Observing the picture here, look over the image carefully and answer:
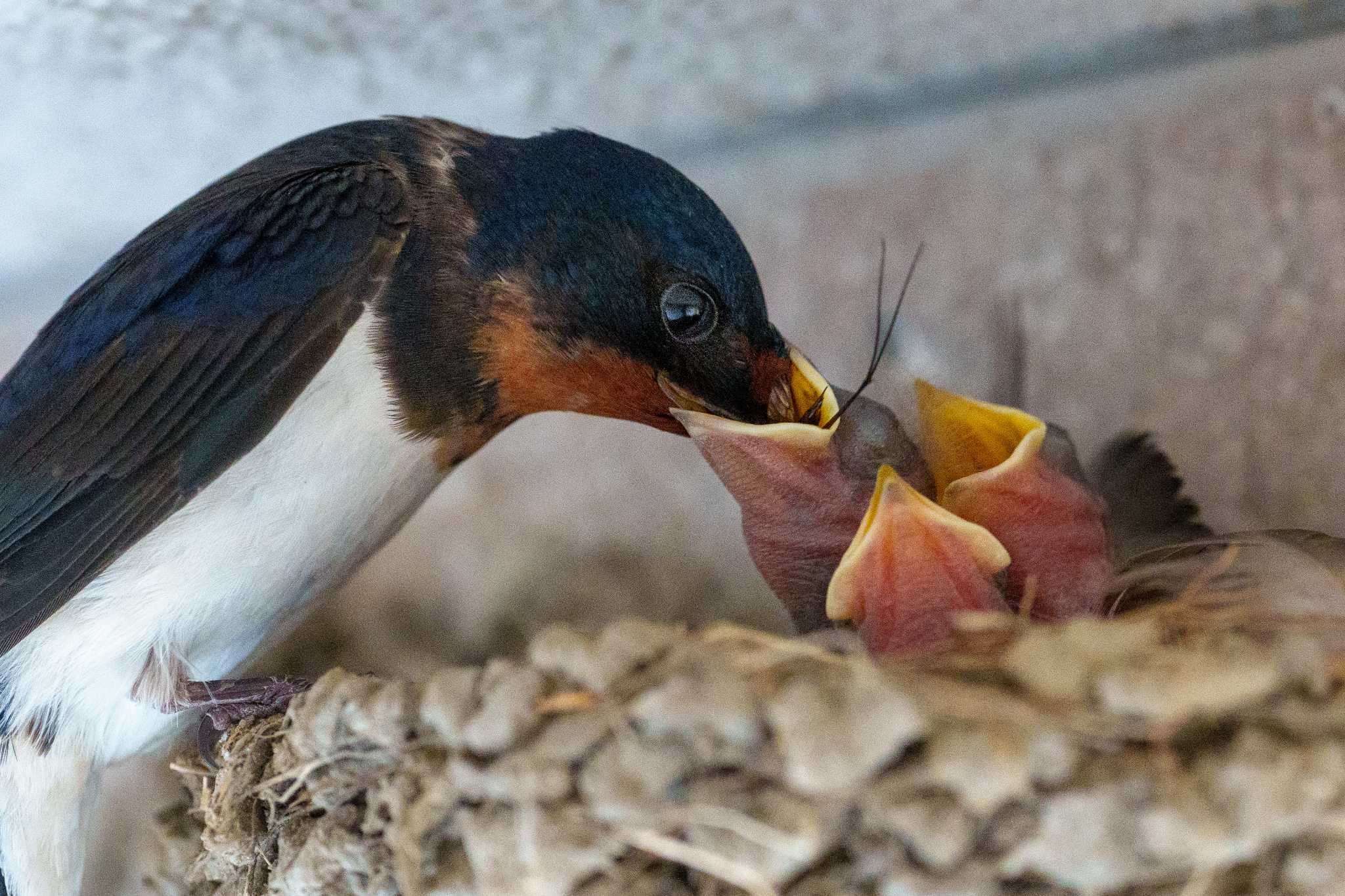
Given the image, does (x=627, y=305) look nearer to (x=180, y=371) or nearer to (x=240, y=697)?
(x=180, y=371)

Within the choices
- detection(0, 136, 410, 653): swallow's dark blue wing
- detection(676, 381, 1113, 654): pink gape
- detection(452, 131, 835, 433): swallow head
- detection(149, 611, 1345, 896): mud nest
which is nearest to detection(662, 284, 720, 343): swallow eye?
detection(452, 131, 835, 433): swallow head

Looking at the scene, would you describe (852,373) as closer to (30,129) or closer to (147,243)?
(147,243)

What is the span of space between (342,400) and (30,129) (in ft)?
2.61

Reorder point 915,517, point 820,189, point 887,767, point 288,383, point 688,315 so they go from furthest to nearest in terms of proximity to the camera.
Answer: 1. point 820,189
2. point 688,315
3. point 288,383
4. point 915,517
5. point 887,767

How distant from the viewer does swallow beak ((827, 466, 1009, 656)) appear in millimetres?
1013

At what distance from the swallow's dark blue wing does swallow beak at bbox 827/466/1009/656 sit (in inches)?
21.0

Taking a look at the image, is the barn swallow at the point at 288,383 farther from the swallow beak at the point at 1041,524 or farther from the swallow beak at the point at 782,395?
the swallow beak at the point at 1041,524

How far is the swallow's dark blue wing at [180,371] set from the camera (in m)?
1.11

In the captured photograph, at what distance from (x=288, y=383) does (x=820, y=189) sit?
3.44ft

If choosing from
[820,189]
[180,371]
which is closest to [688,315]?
[180,371]

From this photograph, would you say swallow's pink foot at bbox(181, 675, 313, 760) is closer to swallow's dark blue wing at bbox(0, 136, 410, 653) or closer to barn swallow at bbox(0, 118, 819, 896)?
barn swallow at bbox(0, 118, 819, 896)

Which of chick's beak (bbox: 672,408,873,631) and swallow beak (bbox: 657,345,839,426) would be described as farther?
swallow beak (bbox: 657,345,839,426)

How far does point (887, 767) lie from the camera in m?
0.77

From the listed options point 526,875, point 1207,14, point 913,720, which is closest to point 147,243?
point 526,875
